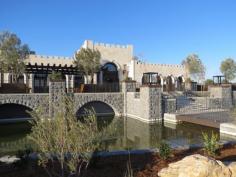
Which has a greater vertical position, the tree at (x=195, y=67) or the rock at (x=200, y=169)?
the tree at (x=195, y=67)

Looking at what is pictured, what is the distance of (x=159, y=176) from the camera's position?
190 inches

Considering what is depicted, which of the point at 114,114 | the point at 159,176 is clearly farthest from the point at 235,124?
the point at 114,114

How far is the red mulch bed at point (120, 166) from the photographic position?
212 inches

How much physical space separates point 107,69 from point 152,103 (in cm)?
1429

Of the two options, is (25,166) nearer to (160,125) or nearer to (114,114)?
(160,125)

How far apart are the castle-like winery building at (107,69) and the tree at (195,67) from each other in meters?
5.07

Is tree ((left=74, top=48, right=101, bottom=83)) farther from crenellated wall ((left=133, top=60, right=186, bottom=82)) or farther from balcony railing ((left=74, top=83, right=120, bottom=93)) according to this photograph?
crenellated wall ((left=133, top=60, right=186, bottom=82))

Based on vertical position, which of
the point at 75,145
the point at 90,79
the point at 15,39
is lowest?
the point at 75,145

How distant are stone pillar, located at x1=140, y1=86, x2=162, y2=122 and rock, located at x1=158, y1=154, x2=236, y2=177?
13393mm

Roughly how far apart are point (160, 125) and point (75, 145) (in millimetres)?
12736

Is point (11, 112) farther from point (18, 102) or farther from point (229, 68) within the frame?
point (229, 68)

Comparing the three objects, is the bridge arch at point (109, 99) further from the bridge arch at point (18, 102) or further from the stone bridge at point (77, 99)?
the bridge arch at point (18, 102)

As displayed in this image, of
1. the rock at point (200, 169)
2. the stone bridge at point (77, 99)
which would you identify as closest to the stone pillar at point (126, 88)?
the stone bridge at point (77, 99)

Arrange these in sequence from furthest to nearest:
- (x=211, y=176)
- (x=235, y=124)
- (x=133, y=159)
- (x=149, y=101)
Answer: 1. (x=149, y=101)
2. (x=235, y=124)
3. (x=133, y=159)
4. (x=211, y=176)
